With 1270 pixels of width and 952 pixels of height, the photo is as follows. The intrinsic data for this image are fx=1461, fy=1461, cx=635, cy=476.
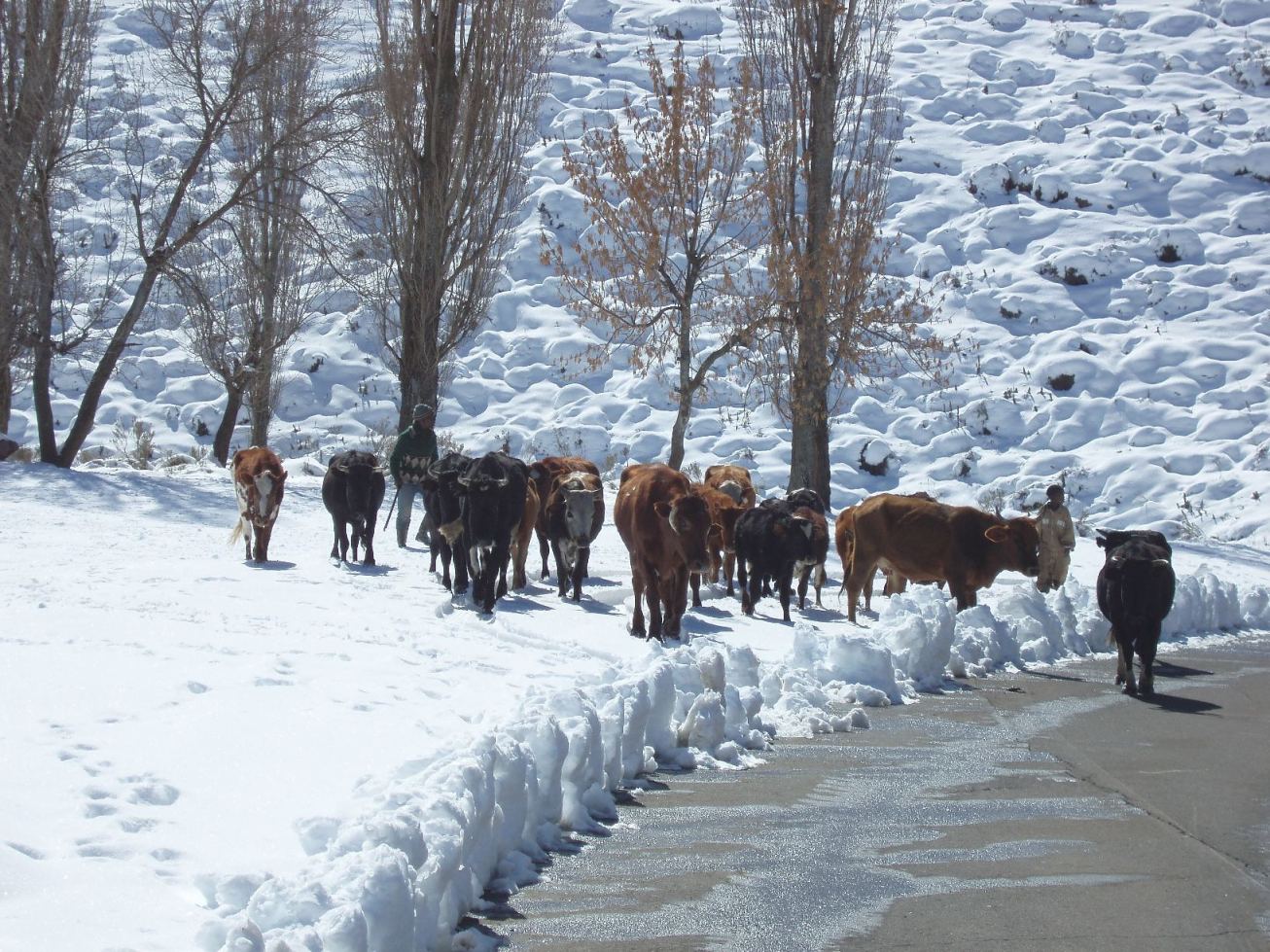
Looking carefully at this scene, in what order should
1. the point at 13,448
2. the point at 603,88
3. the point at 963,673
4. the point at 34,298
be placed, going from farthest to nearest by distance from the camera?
1. the point at 603,88
2. the point at 13,448
3. the point at 34,298
4. the point at 963,673

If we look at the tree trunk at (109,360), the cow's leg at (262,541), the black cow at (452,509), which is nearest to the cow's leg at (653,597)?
the black cow at (452,509)

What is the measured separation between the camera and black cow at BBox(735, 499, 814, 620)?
1614cm

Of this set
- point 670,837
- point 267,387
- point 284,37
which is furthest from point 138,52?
point 670,837

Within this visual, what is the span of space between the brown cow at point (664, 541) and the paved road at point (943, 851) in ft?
10.0

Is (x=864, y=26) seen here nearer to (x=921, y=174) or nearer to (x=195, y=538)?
(x=195, y=538)

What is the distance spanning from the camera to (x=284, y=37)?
2869cm

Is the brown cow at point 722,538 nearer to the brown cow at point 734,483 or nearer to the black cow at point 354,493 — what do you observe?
the brown cow at point 734,483

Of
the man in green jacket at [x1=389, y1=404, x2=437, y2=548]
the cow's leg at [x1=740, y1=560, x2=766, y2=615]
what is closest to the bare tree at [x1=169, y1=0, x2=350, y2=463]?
the man in green jacket at [x1=389, y1=404, x2=437, y2=548]

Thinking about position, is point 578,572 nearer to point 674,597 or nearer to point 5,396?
point 674,597

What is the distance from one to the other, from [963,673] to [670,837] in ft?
22.2

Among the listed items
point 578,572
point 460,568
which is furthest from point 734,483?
point 460,568

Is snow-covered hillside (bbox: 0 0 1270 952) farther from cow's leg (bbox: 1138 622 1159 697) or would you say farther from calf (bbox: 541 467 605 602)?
cow's leg (bbox: 1138 622 1159 697)

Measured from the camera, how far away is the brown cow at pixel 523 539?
16828 millimetres

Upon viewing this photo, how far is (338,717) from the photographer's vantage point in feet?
27.4
